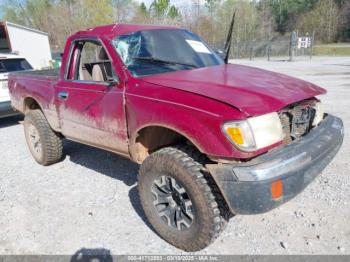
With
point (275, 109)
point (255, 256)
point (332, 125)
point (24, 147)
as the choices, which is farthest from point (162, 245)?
point (24, 147)

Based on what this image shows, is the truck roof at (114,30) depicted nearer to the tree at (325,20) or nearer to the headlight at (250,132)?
the headlight at (250,132)

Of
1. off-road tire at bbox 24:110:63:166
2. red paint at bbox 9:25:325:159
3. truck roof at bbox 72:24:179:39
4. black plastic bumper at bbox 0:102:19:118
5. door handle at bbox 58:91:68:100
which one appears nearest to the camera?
red paint at bbox 9:25:325:159

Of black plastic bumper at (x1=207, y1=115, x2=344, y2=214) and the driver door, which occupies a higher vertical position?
the driver door

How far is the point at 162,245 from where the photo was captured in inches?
111

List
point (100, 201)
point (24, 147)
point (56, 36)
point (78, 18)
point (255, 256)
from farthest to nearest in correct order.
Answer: point (78, 18) → point (56, 36) → point (24, 147) → point (100, 201) → point (255, 256)

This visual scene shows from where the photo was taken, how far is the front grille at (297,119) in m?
2.58

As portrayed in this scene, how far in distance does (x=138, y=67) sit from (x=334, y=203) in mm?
2453

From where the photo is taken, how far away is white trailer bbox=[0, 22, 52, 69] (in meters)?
18.1

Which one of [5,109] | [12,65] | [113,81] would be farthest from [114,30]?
[12,65]

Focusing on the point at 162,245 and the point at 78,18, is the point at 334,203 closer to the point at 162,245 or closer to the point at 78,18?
the point at 162,245

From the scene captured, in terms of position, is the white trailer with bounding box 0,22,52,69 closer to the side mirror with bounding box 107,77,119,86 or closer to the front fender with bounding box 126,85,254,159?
the side mirror with bounding box 107,77,119,86

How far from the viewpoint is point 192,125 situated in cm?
238

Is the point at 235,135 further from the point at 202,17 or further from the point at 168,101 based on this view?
the point at 202,17

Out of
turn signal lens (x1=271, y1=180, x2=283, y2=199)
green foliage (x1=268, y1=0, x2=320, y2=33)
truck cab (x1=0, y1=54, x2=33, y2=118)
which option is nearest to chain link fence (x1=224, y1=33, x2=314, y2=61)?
truck cab (x1=0, y1=54, x2=33, y2=118)
